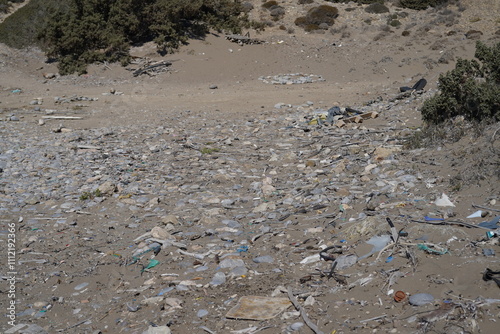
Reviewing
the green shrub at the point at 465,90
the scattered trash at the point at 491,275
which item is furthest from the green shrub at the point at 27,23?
the scattered trash at the point at 491,275

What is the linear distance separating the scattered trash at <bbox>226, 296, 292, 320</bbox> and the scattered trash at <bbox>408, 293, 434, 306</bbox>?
3.27ft

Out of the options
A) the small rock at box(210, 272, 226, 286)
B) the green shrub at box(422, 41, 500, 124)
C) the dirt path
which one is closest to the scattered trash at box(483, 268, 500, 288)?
the small rock at box(210, 272, 226, 286)

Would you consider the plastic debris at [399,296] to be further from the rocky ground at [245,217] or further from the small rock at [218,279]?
the small rock at [218,279]

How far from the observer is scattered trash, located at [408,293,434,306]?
12.5 ft

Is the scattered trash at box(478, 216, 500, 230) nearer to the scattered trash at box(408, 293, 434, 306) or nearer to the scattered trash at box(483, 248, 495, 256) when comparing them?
the scattered trash at box(483, 248, 495, 256)

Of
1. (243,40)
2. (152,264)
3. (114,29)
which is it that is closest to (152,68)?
(114,29)

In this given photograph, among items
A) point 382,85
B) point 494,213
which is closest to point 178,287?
point 494,213

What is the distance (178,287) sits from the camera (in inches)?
187

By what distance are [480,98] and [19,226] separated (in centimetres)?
681

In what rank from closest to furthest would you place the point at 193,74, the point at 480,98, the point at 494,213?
1. the point at 494,213
2. the point at 480,98
3. the point at 193,74

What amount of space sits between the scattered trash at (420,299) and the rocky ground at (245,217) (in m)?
0.02

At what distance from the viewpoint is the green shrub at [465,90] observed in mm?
7641

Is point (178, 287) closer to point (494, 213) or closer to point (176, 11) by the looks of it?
point (494, 213)

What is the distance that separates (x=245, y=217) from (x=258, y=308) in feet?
7.11
